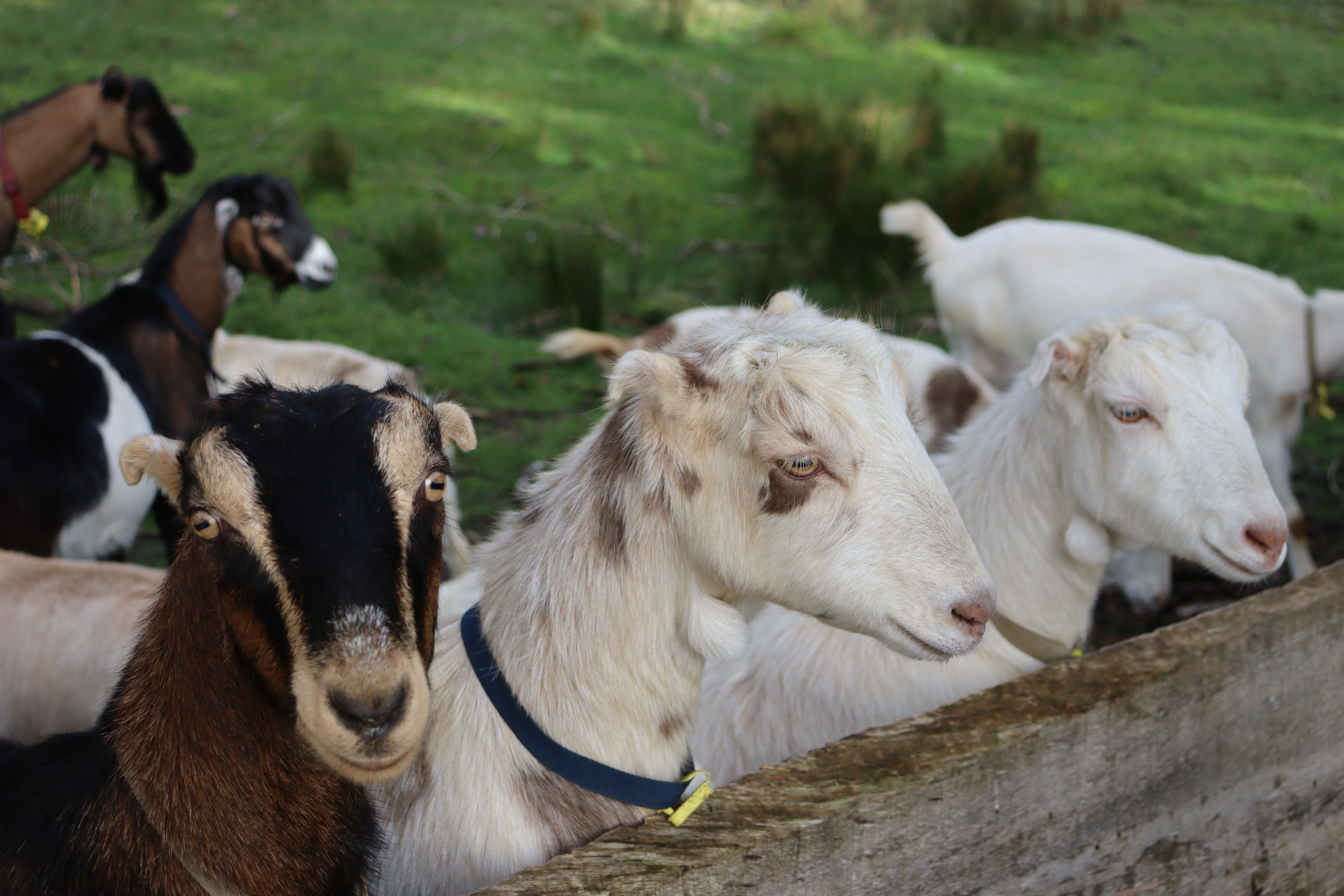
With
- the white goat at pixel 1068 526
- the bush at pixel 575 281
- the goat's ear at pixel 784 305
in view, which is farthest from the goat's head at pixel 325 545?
the bush at pixel 575 281

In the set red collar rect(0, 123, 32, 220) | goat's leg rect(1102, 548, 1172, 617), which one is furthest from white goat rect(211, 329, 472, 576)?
goat's leg rect(1102, 548, 1172, 617)

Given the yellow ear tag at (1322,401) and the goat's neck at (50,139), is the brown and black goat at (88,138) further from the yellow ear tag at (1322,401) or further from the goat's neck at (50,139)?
the yellow ear tag at (1322,401)

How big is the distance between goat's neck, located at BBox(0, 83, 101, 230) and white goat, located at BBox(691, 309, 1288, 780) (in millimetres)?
4502

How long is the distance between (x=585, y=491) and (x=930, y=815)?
3.03 ft

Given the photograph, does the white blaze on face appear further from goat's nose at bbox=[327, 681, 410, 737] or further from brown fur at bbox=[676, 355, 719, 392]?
goat's nose at bbox=[327, 681, 410, 737]

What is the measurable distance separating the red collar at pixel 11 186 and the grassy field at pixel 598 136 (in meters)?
1.48

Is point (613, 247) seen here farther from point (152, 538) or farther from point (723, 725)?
point (723, 725)

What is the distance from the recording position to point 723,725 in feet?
8.70

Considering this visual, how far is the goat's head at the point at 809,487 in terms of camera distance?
1752mm

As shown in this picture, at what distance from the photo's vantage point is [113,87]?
17.6 ft

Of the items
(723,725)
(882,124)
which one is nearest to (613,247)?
(882,124)

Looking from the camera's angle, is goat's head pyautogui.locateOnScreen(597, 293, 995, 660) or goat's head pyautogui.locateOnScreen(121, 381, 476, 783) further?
goat's head pyautogui.locateOnScreen(597, 293, 995, 660)

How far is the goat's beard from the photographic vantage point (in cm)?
559

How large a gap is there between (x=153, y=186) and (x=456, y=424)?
4.62 m
